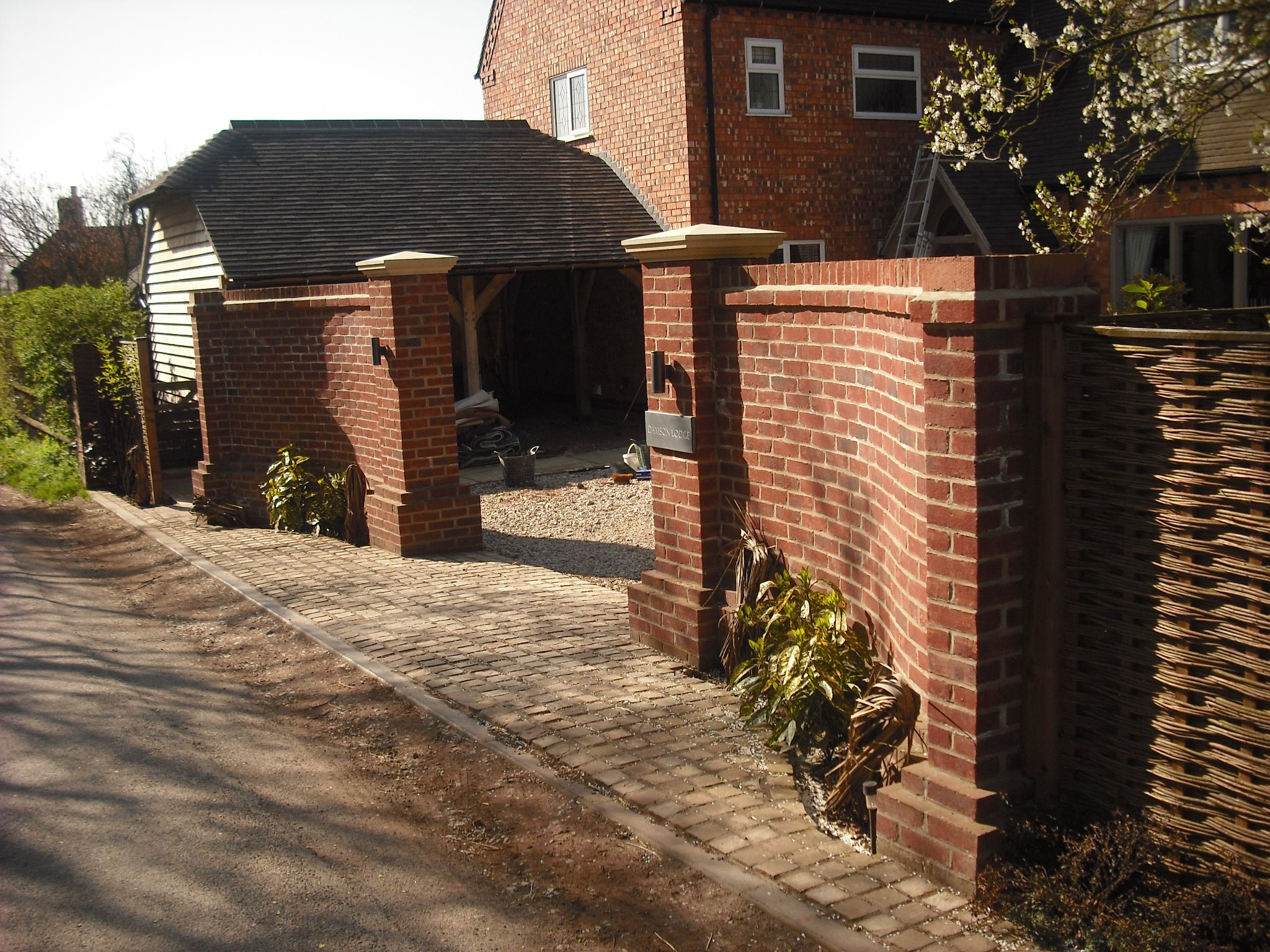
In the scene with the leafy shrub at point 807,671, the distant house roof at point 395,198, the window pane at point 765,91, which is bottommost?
the leafy shrub at point 807,671

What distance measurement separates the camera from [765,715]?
196 inches

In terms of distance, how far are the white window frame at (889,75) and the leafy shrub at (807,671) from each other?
15714mm

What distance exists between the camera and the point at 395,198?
17.8 metres

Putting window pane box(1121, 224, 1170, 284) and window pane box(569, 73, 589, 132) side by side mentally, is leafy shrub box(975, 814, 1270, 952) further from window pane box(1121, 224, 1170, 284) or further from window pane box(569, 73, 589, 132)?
window pane box(569, 73, 589, 132)

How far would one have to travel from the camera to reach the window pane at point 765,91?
1830 cm

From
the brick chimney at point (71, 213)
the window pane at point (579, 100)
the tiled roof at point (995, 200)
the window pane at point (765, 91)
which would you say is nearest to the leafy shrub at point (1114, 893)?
the tiled roof at point (995, 200)

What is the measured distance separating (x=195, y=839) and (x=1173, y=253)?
14.1 meters

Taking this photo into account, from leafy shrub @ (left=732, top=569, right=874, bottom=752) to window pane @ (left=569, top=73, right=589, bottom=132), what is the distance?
648 inches

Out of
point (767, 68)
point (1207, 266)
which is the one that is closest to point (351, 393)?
point (767, 68)

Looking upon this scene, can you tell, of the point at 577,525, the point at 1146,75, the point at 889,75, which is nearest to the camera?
the point at 1146,75

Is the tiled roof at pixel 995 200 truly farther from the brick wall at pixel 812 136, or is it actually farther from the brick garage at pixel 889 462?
the brick garage at pixel 889 462

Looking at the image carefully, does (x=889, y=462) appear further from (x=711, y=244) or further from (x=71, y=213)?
(x=71, y=213)

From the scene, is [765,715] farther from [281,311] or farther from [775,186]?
[775,186]

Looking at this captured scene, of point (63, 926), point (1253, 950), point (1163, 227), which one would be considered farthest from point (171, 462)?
point (1253, 950)
